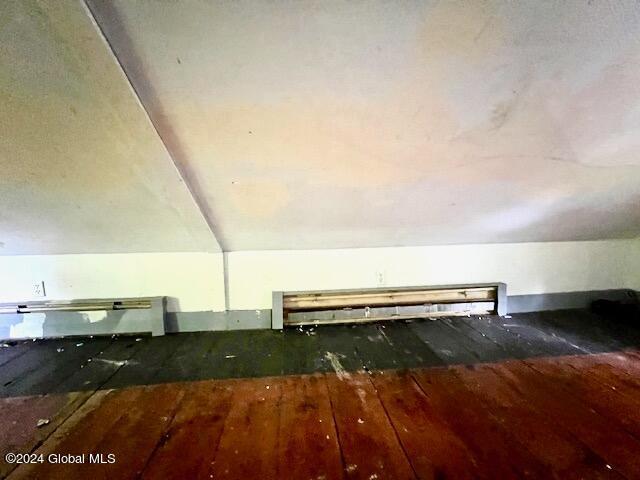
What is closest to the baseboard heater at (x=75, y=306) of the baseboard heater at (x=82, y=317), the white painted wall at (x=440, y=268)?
the baseboard heater at (x=82, y=317)

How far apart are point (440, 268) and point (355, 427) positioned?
169cm

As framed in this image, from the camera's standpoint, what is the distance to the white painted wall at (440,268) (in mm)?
2561

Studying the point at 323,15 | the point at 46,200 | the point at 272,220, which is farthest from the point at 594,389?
the point at 46,200

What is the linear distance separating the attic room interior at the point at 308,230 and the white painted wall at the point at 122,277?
2cm

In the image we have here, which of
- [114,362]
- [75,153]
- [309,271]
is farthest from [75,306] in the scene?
[309,271]

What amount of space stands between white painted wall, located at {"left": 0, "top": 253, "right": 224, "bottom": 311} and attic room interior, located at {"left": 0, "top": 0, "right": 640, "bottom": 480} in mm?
16

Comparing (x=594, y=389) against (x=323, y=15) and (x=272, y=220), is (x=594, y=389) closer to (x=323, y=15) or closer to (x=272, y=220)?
(x=272, y=220)

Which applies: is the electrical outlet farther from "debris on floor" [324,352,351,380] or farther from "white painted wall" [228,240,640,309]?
→ "debris on floor" [324,352,351,380]

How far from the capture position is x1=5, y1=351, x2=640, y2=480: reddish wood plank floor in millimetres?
1168

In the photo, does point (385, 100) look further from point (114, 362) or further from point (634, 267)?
point (634, 267)

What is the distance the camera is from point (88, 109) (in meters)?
1.17

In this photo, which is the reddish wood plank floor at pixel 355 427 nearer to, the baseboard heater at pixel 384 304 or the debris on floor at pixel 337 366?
the debris on floor at pixel 337 366

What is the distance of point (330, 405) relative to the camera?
153 centimetres

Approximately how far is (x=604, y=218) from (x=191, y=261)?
299cm
